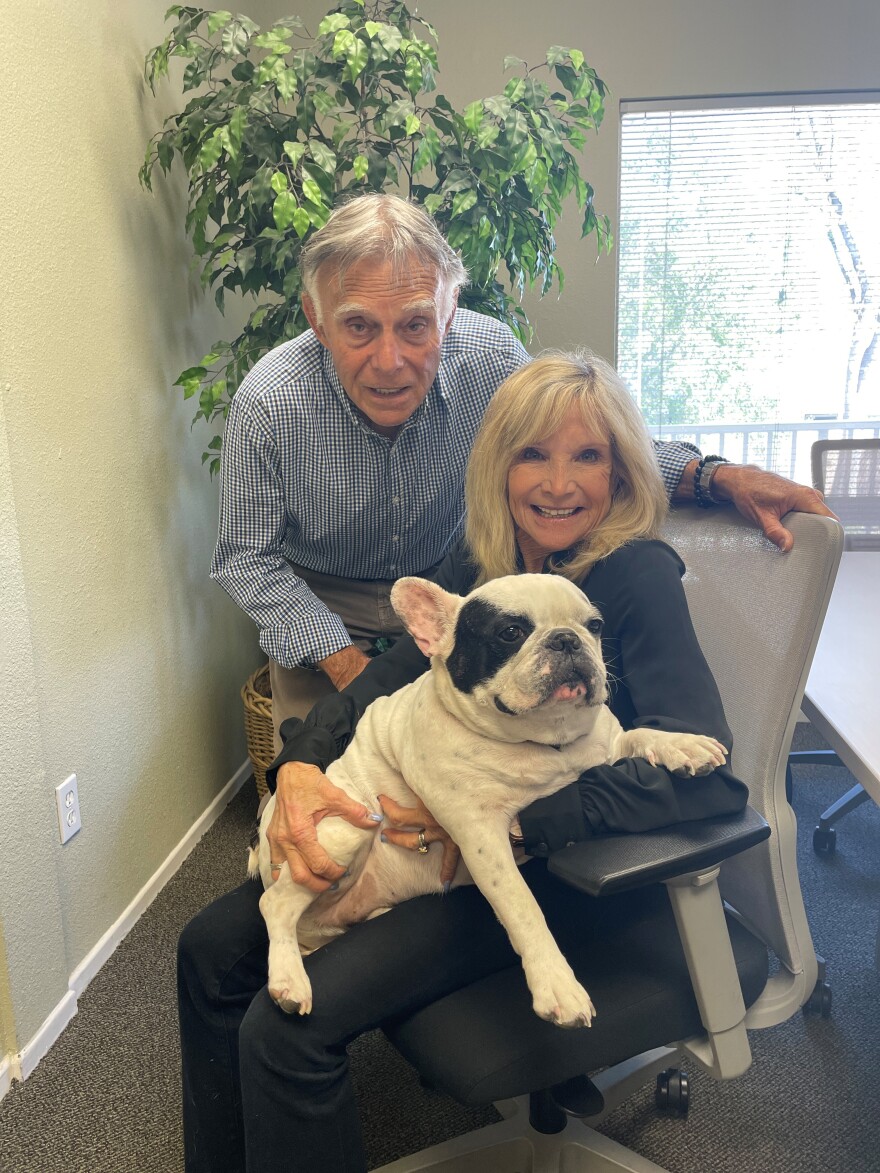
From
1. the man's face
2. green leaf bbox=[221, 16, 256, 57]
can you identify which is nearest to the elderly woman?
the man's face

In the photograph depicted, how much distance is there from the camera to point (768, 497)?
4.27 feet

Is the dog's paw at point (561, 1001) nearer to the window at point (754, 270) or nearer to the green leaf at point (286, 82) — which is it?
the green leaf at point (286, 82)

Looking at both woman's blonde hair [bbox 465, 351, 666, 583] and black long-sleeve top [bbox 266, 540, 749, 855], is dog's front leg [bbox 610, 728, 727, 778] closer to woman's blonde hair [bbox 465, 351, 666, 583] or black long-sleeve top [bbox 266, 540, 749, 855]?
black long-sleeve top [bbox 266, 540, 749, 855]

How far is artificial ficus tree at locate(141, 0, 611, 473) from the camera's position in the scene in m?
2.21

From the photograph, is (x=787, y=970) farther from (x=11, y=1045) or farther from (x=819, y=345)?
(x=819, y=345)

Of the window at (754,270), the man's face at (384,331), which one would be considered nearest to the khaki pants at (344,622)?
the man's face at (384,331)

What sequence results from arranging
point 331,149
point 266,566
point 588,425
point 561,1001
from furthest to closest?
1. point 331,149
2. point 266,566
3. point 588,425
4. point 561,1001

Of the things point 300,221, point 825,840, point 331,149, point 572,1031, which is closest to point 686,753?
point 572,1031

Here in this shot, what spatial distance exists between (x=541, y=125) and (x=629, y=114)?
3.61 feet

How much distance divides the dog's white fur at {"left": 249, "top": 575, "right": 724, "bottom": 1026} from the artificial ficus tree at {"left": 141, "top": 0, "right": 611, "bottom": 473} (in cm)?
134

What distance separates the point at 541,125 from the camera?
2363 mm

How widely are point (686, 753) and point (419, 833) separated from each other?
0.36m

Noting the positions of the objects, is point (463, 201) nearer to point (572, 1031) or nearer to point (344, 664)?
Result: point (344, 664)

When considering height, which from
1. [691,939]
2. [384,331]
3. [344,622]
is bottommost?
→ [691,939]
